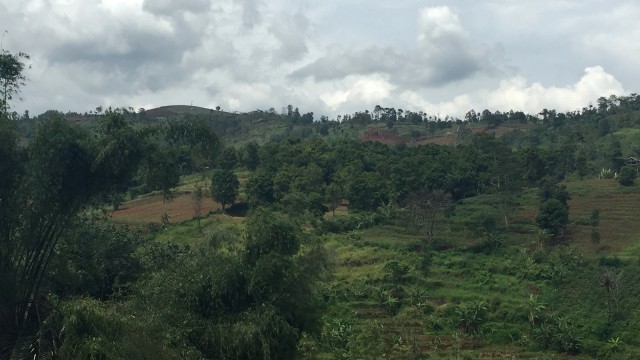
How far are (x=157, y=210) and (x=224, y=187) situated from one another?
8.24 m

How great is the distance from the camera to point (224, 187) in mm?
59094

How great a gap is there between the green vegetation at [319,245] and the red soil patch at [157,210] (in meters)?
0.38

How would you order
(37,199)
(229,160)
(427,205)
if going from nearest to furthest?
(37,199) → (427,205) → (229,160)

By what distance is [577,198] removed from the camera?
57094mm

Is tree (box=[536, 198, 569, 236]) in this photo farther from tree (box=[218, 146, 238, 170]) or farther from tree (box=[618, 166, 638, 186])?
tree (box=[218, 146, 238, 170])

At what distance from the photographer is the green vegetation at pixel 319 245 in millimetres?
13914

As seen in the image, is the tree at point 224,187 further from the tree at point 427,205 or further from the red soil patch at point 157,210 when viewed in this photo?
the tree at point 427,205

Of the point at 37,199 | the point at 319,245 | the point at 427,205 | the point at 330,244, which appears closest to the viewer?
the point at 37,199

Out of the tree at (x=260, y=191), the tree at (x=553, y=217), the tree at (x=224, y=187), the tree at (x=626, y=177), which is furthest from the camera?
the tree at (x=224, y=187)

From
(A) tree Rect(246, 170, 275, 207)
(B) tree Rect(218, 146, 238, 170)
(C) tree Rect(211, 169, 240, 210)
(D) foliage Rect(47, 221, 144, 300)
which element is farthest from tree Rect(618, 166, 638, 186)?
(D) foliage Rect(47, 221, 144, 300)

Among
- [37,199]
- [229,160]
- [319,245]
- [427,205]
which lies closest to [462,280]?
[427,205]

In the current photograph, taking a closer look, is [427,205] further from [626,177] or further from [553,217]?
[626,177]


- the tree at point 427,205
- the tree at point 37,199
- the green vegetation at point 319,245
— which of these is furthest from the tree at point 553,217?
the tree at point 37,199

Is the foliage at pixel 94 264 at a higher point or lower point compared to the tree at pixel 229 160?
lower
